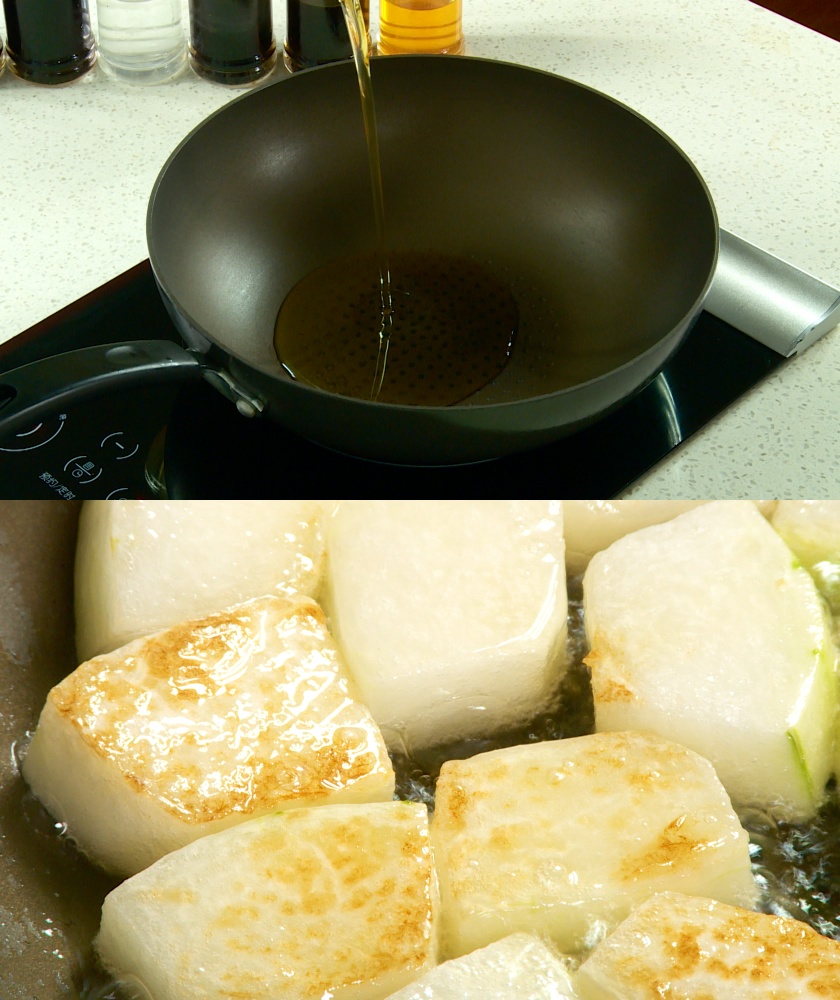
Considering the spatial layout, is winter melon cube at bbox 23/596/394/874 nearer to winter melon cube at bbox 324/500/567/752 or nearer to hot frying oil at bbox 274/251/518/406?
winter melon cube at bbox 324/500/567/752

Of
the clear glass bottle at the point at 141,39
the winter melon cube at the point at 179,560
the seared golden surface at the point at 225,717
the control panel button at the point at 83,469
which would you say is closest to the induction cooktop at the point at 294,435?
the control panel button at the point at 83,469

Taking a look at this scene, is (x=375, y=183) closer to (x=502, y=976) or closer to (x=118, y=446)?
(x=118, y=446)

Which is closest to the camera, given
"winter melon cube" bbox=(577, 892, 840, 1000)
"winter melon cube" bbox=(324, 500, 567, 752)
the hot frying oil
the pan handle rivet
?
"winter melon cube" bbox=(577, 892, 840, 1000)

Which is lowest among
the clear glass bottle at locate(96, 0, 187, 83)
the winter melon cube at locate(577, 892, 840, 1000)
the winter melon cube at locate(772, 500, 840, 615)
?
the winter melon cube at locate(577, 892, 840, 1000)

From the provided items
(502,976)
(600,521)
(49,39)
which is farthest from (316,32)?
(502,976)

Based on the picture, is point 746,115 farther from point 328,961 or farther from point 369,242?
point 328,961

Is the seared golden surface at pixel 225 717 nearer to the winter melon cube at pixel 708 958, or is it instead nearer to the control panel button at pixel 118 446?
the winter melon cube at pixel 708 958

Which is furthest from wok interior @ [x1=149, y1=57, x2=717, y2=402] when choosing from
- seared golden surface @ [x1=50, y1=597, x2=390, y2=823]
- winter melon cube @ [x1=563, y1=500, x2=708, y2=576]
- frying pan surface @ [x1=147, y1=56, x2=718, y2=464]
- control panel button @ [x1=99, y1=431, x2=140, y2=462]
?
seared golden surface @ [x1=50, y1=597, x2=390, y2=823]
